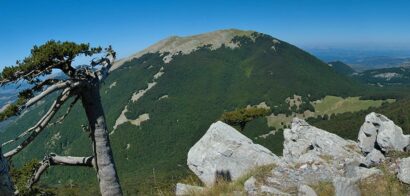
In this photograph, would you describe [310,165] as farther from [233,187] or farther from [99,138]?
[99,138]

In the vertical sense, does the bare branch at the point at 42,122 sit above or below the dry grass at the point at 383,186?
above

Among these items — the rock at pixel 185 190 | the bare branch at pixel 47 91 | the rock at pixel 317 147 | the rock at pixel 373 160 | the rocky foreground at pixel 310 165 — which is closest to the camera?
the bare branch at pixel 47 91

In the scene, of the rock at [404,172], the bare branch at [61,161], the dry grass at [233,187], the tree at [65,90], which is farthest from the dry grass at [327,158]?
the bare branch at [61,161]

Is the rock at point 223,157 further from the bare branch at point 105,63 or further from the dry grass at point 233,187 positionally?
the bare branch at point 105,63

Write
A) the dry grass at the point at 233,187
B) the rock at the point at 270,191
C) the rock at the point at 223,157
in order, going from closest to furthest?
the rock at the point at 270,191 → the dry grass at the point at 233,187 → the rock at the point at 223,157

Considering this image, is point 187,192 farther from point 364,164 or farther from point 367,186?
point 364,164

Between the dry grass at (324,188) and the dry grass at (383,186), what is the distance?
2.85 ft

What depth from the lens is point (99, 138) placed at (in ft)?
36.1

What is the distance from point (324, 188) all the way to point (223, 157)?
363 inches

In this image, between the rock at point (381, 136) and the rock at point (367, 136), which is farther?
the rock at point (367, 136)

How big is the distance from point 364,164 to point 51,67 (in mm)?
12277

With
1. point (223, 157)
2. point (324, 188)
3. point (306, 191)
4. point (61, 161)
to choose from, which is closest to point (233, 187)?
point (306, 191)

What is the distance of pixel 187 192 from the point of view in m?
13.2

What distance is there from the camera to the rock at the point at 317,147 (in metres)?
17.7
